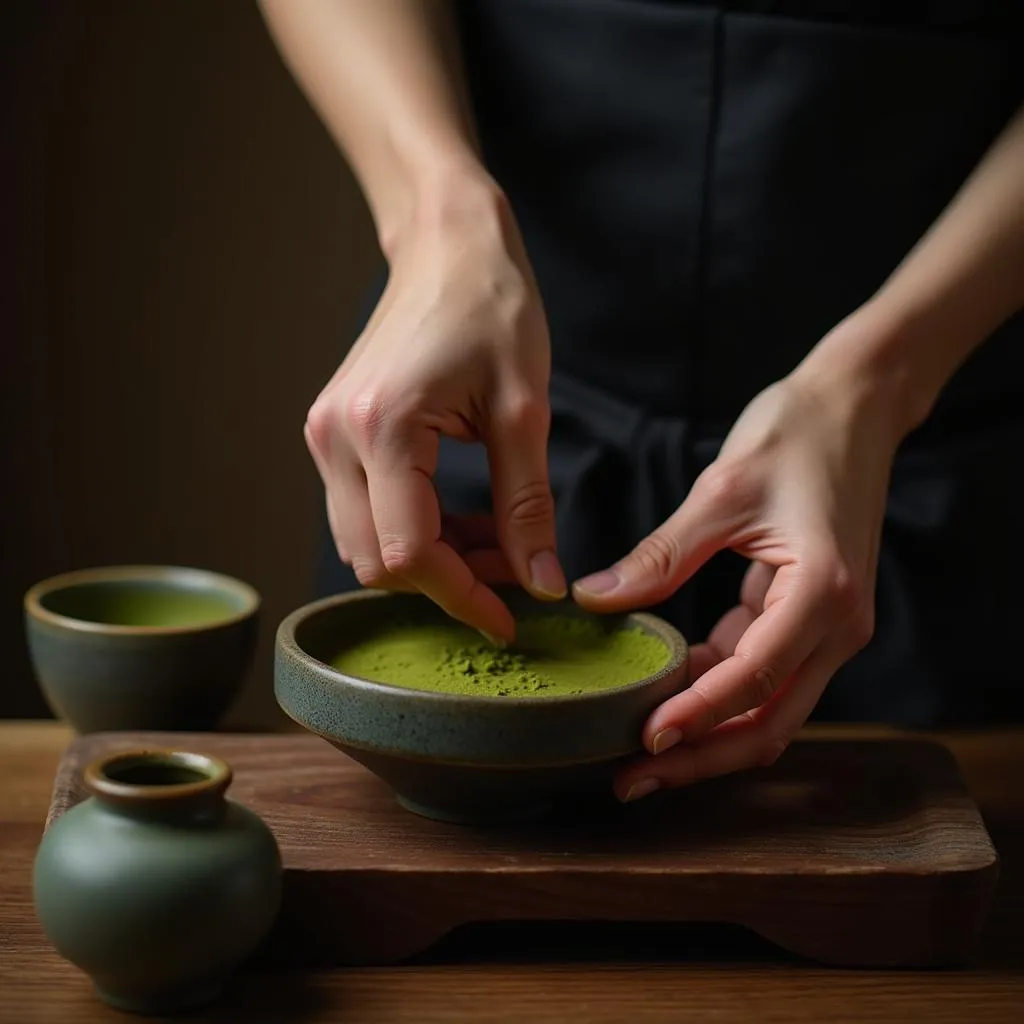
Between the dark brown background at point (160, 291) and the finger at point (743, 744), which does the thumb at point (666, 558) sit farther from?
the dark brown background at point (160, 291)

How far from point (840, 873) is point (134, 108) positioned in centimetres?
180

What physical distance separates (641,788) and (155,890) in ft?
1.19

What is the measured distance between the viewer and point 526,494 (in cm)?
110

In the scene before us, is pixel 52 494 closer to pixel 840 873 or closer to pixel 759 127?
pixel 759 127

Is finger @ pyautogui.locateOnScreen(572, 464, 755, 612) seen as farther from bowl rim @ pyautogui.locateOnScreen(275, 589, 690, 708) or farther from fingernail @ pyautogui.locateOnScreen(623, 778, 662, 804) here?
fingernail @ pyautogui.locateOnScreen(623, 778, 662, 804)

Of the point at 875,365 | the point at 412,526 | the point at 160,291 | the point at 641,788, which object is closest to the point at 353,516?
the point at 412,526

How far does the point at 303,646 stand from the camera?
1.09m

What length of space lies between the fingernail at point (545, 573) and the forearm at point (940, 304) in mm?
283

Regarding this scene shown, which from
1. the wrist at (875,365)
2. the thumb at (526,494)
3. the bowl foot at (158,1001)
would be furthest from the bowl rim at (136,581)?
the wrist at (875,365)

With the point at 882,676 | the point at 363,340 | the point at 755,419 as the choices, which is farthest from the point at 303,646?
the point at 882,676

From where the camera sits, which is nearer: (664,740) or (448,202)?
(664,740)

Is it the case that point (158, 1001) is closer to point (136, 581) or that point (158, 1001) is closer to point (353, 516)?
point (353, 516)

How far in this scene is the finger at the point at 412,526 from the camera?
40.9 inches

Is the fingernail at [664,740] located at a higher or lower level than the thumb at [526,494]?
lower
